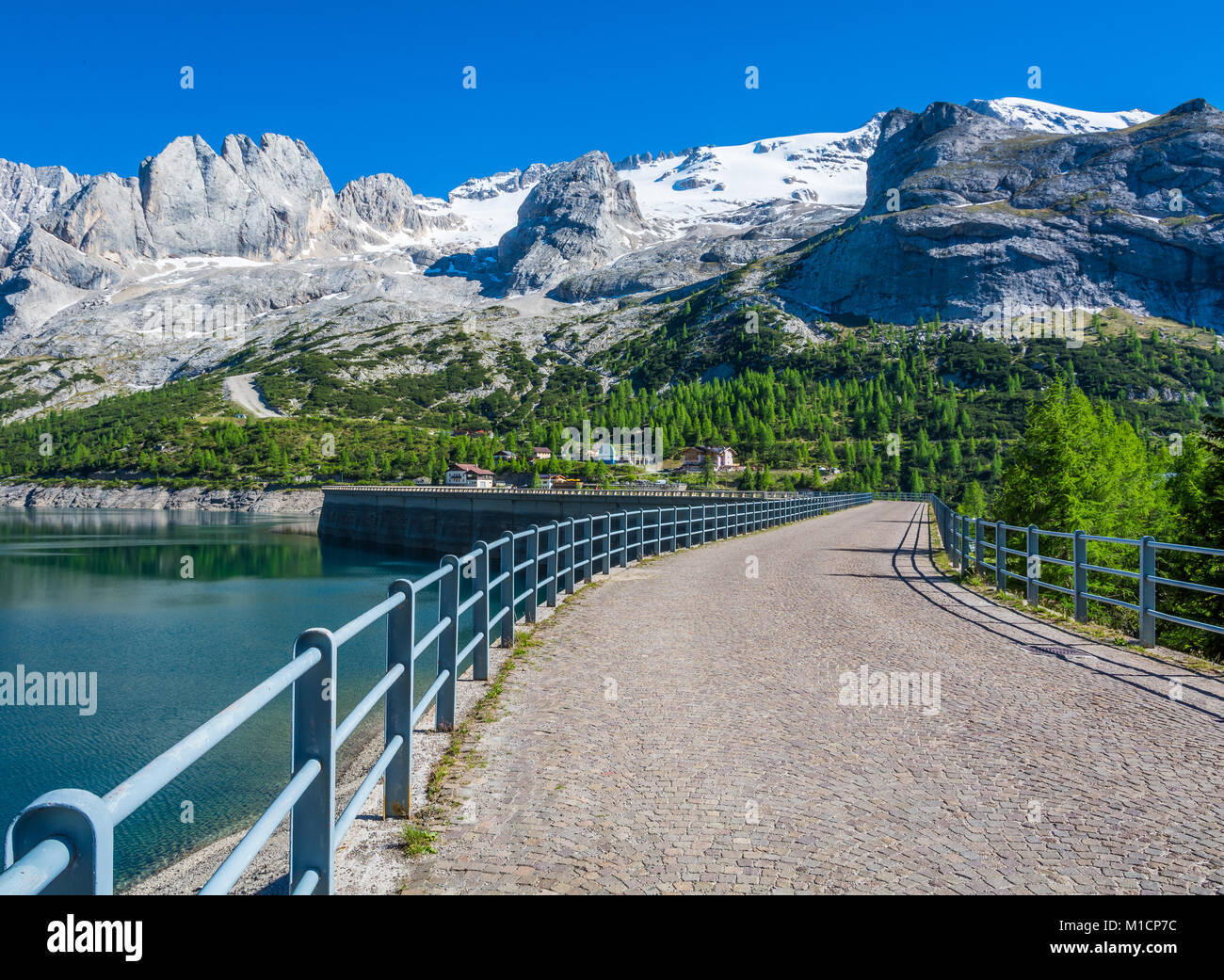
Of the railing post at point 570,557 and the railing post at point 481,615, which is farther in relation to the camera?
the railing post at point 570,557

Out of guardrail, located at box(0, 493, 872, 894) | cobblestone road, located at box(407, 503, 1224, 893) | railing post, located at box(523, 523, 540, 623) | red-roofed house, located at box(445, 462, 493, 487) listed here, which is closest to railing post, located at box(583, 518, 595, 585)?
railing post, located at box(523, 523, 540, 623)

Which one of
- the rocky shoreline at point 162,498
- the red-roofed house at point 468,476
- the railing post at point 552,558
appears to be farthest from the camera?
the red-roofed house at point 468,476

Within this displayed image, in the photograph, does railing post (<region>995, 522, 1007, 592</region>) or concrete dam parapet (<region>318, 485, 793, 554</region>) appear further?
concrete dam parapet (<region>318, 485, 793, 554</region>)

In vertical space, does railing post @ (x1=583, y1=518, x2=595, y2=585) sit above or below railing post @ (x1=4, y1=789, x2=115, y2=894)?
below

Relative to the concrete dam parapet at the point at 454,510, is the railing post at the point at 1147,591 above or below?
above

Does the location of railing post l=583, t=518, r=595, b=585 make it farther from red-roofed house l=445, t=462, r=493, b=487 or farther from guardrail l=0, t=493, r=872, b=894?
red-roofed house l=445, t=462, r=493, b=487

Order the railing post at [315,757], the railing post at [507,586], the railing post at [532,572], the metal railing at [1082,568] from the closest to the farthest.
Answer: the railing post at [315,757] < the railing post at [507,586] < the metal railing at [1082,568] < the railing post at [532,572]

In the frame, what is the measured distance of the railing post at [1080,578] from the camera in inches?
473

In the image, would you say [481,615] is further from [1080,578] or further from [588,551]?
[1080,578]

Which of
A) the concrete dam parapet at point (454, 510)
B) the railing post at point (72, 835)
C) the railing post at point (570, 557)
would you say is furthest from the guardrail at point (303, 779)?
the concrete dam parapet at point (454, 510)

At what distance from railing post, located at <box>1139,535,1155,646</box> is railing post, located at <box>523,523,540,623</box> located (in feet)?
24.8

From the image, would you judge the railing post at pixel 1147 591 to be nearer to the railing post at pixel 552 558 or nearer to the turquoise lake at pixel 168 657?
the railing post at pixel 552 558

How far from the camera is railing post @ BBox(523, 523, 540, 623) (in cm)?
1127

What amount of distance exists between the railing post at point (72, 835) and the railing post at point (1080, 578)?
1269 cm
